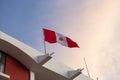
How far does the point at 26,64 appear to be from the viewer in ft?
55.7

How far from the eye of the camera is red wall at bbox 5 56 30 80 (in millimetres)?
15834

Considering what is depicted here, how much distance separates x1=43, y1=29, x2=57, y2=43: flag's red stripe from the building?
4.48ft

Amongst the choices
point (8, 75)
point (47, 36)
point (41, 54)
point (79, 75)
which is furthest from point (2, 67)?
point (79, 75)

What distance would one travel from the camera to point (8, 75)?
1544 cm

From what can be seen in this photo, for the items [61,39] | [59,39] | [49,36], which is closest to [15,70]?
[49,36]

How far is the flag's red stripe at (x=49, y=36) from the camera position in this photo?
1825 cm

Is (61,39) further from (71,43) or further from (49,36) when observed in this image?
(49,36)

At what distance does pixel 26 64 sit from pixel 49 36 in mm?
2748

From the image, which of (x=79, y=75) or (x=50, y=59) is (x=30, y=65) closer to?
(x=50, y=59)

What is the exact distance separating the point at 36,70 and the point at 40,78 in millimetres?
1164

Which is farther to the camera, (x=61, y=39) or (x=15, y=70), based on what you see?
(x=61, y=39)

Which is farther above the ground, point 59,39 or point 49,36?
point 49,36

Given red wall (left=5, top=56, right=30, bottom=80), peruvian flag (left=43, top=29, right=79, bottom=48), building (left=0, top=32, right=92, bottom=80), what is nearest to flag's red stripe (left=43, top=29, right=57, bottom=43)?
peruvian flag (left=43, top=29, right=79, bottom=48)

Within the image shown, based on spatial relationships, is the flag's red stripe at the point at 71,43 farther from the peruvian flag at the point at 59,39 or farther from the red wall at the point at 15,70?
the red wall at the point at 15,70
